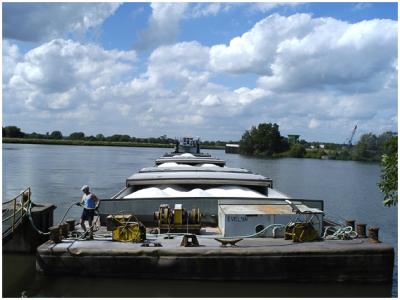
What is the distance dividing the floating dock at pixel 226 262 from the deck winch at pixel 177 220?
1.94m

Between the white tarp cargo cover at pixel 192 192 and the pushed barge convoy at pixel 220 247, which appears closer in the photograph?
the pushed barge convoy at pixel 220 247

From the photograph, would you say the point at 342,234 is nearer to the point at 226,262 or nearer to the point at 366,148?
the point at 226,262

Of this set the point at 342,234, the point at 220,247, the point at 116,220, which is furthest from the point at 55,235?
the point at 342,234

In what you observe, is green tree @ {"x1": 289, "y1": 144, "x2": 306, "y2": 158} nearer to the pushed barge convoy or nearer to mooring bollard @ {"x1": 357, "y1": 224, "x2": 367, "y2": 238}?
the pushed barge convoy

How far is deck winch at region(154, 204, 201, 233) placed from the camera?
17.0 m

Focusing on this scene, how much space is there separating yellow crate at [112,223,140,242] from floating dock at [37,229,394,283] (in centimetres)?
74

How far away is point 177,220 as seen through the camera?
1700 centimetres

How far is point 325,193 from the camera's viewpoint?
45094mm

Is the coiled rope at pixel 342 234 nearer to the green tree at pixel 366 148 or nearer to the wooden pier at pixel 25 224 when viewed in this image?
the wooden pier at pixel 25 224

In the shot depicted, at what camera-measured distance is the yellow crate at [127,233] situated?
15.7 metres

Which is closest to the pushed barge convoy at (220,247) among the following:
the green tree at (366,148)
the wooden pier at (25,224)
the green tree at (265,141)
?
the wooden pier at (25,224)

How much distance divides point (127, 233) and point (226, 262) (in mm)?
3323

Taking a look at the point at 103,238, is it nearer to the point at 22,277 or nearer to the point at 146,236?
the point at 146,236

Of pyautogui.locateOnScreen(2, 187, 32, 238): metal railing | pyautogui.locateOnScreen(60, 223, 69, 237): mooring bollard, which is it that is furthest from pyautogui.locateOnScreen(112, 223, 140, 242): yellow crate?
pyautogui.locateOnScreen(2, 187, 32, 238): metal railing
